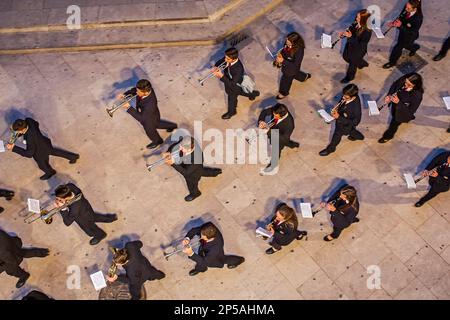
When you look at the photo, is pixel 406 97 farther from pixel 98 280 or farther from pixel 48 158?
pixel 48 158

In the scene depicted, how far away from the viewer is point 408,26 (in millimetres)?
8906

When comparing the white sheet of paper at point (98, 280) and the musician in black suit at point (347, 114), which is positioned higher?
the musician in black suit at point (347, 114)

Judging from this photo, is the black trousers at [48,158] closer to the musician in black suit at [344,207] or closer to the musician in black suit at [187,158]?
the musician in black suit at [187,158]

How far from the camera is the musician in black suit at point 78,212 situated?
6.96m

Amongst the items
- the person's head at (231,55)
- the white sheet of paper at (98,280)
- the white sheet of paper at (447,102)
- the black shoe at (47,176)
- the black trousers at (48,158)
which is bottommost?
the white sheet of paper at (98,280)

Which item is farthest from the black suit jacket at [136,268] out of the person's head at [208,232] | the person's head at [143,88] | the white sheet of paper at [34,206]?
the person's head at [143,88]

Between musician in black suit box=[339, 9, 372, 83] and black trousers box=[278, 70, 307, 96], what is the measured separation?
0.98 m

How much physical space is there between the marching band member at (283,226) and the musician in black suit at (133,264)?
2.11m

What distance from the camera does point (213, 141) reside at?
364 inches

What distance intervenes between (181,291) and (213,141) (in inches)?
122

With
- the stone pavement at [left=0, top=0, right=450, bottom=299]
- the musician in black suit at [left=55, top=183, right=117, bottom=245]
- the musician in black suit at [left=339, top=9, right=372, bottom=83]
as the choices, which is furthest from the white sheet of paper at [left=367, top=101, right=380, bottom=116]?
the musician in black suit at [left=55, top=183, right=117, bottom=245]
